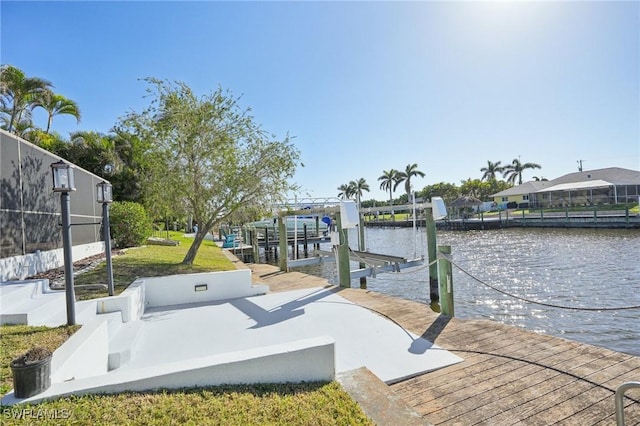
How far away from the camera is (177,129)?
368 inches

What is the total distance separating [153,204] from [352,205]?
583cm

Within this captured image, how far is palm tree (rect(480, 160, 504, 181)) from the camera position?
65.1m

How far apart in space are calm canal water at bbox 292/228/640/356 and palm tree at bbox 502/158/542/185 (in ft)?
155

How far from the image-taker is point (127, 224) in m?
13.2

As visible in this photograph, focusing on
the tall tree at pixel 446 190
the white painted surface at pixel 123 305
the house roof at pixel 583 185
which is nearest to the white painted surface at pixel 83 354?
the white painted surface at pixel 123 305

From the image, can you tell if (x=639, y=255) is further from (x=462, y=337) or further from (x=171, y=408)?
(x=171, y=408)

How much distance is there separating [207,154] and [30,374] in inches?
300

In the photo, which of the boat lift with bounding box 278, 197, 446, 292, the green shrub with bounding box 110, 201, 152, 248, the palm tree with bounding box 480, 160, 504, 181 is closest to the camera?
the boat lift with bounding box 278, 197, 446, 292

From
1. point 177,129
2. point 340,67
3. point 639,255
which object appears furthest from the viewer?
point 639,255

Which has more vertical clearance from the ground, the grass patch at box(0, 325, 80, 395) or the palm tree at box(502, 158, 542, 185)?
the palm tree at box(502, 158, 542, 185)

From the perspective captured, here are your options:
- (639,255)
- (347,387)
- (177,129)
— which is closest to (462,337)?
(347,387)

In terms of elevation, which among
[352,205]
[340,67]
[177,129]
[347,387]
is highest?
[340,67]

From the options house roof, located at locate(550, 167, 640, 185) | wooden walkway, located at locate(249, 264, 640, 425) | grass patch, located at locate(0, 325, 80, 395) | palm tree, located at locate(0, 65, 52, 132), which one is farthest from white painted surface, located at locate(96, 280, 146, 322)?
house roof, located at locate(550, 167, 640, 185)

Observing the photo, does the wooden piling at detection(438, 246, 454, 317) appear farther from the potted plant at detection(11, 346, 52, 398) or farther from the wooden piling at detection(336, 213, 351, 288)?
the potted plant at detection(11, 346, 52, 398)
